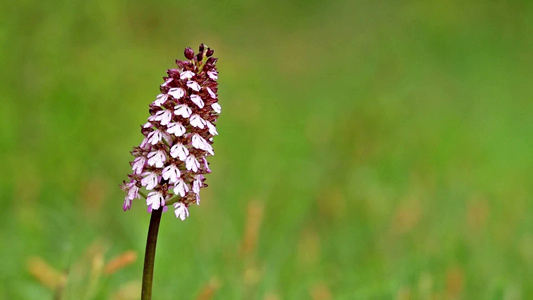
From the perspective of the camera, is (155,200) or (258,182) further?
(258,182)

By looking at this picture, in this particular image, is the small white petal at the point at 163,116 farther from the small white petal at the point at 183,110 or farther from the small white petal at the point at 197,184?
the small white petal at the point at 197,184

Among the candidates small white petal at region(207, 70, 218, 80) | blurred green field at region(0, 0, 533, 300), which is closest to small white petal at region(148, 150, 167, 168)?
small white petal at region(207, 70, 218, 80)

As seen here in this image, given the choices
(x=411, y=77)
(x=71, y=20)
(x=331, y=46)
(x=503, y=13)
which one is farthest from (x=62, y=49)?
(x=503, y=13)

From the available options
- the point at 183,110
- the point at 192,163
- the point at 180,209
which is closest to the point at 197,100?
the point at 183,110

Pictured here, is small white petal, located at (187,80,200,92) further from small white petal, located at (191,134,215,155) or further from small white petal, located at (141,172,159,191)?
small white petal, located at (141,172,159,191)

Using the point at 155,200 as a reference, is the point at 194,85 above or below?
above

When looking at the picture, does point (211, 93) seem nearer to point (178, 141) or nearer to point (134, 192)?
point (178, 141)

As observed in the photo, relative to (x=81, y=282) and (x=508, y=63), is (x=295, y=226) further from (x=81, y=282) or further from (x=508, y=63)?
(x=508, y=63)
